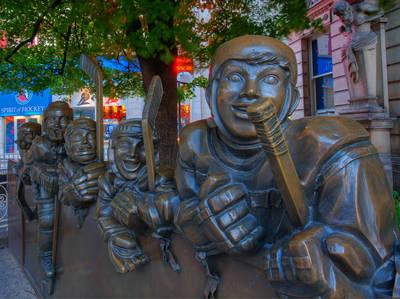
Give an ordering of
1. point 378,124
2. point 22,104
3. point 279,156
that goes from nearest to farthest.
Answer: point 279,156 → point 378,124 → point 22,104

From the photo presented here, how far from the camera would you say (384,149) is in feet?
26.0

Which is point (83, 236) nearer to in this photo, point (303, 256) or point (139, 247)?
point (139, 247)

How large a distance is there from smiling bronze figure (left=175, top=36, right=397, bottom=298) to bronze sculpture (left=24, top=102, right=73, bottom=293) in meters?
2.06

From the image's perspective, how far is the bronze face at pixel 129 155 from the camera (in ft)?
6.81

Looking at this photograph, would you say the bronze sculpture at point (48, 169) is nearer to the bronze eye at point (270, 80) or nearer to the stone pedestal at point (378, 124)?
the bronze eye at point (270, 80)

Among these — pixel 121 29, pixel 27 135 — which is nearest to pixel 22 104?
pixel 121 29

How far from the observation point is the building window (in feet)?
39.8

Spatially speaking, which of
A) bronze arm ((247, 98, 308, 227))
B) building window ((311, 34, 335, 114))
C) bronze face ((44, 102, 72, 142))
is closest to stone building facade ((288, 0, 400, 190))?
building window ((311, 34, 335, 114))

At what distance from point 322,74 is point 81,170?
11268 millimetres

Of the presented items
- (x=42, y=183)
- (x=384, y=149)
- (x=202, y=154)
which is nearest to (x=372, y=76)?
(x=384, y=149)

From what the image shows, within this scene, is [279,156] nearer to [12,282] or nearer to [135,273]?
[135,273]

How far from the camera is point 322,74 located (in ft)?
40.9

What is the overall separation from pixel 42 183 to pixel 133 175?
5.70 feet

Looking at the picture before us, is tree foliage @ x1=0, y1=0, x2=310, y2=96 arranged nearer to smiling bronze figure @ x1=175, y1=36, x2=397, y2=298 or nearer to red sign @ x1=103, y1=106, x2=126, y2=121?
smiling bronze figure @ x1=175, y1=36, x2=397, y2=298
